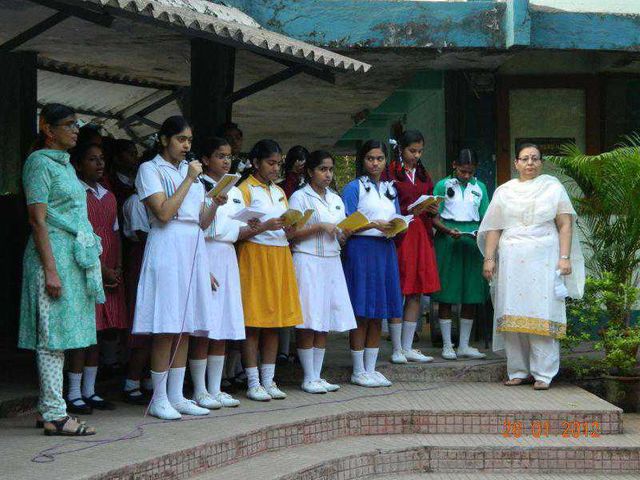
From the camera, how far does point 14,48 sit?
28.5ft

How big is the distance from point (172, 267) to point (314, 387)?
1839 millimetres

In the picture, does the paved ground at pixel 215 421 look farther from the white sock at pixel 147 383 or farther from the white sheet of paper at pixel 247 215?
the white sheet of paper at pixel 247 215

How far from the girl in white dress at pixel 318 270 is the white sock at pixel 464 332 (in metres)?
1.61

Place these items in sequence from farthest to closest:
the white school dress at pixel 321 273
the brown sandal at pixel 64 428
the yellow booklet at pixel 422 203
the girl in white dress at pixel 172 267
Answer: the yellow booklet at pixel 422 203
the white school dress at pixel 321 273
the girl in white dress at pixel 172 267
the brown sandal at pixel 64 428

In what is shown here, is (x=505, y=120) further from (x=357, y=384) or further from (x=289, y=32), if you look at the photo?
(x=357, y=384)

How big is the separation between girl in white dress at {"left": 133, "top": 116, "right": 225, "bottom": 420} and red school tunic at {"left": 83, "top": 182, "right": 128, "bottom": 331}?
452 millimetres

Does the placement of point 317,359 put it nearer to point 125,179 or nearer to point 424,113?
point 125,179

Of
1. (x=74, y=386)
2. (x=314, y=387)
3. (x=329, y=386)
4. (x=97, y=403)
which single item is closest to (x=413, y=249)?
(x=329, y=386)

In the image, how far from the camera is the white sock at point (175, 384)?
21.7 ft

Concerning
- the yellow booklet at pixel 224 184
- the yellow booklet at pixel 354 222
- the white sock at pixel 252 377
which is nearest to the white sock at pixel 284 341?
the white sock at pixel 252 377

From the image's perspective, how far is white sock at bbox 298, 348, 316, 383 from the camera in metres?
7.77

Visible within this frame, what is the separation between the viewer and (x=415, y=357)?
8.79 m
